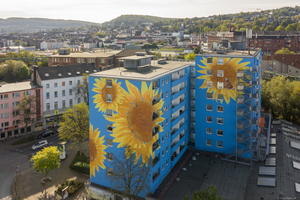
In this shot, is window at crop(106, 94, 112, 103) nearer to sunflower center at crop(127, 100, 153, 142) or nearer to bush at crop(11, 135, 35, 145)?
sunflower center at crop(127, 100, 153, 142)

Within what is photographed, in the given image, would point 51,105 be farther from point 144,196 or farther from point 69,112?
point 144,196

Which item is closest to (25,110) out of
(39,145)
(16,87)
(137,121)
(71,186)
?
(16,87)

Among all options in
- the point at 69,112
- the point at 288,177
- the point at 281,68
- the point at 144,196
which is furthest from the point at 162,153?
the point at 281,68

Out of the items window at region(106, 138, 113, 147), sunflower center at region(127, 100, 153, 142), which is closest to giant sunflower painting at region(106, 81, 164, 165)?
sunflower center at region(127, 100, 153, 142)

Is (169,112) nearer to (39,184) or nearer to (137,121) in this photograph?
(137,121)

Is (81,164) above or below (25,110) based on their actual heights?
below

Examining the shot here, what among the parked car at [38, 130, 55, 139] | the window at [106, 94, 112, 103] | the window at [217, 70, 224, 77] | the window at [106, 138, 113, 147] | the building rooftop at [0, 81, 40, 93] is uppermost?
the window at [217, 70, 224, 77]
